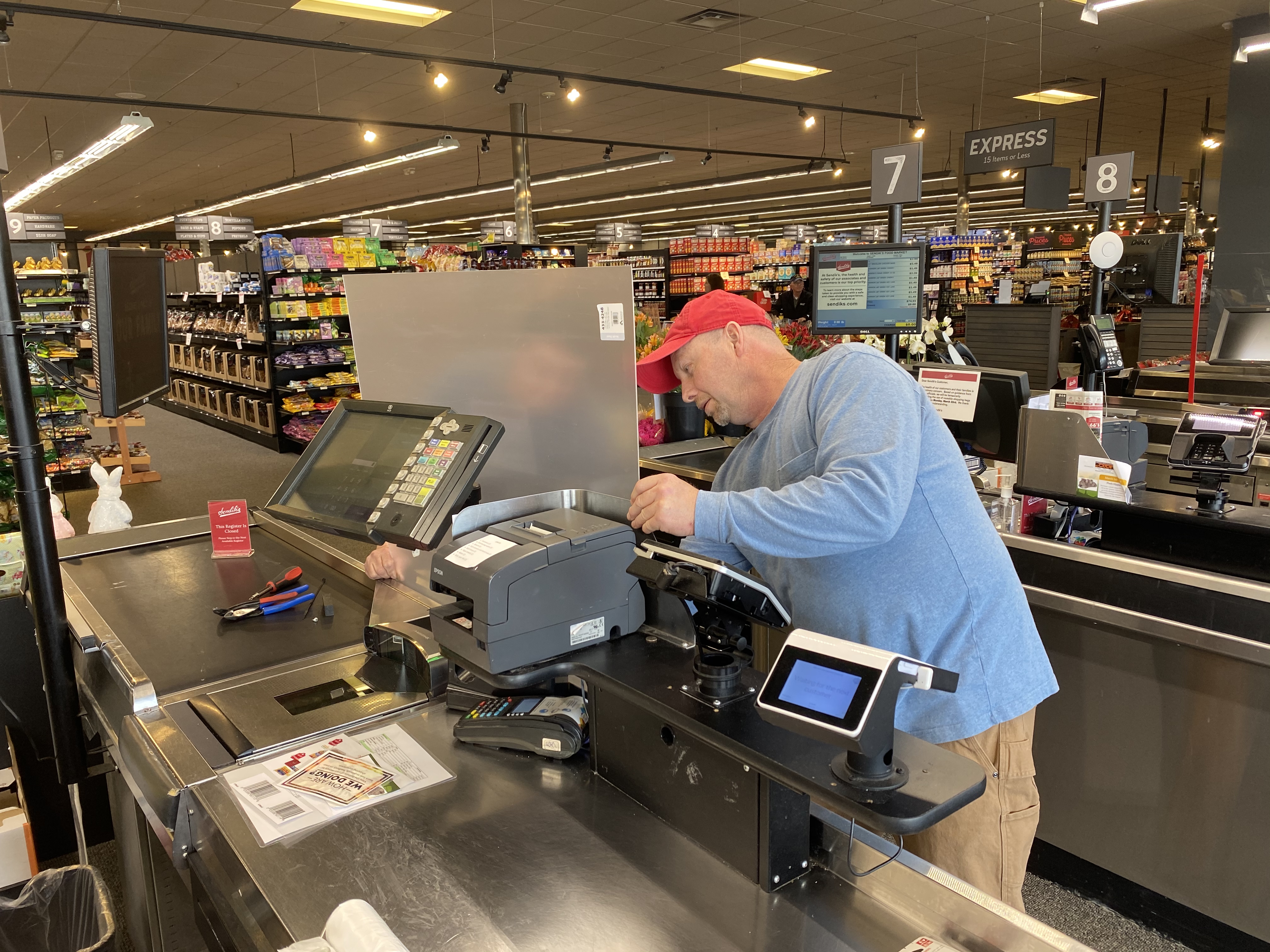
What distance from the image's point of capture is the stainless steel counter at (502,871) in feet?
3.79

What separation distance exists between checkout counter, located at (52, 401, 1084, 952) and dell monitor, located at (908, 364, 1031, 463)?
180cm

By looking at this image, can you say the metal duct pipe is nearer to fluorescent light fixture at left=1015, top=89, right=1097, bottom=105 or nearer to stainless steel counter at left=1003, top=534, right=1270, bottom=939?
fluorescent light fixture at left=1015, top=89, right=1097, bottom=105

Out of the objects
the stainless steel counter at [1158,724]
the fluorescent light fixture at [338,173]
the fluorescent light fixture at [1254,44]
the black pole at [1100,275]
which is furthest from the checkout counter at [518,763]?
the fluorescent light fixture at [1254,44]

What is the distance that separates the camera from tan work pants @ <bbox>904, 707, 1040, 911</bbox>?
1722mm

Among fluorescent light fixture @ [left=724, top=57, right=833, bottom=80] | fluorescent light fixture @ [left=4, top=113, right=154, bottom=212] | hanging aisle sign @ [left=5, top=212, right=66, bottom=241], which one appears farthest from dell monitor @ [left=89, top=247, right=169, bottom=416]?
hanging aisle sign @ [left=5, top=212, right=66, bottom=241]

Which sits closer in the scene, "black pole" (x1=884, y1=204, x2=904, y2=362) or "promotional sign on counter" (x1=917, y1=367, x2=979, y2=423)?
"promotional sign on counter" (x1=917, y1=367, x2=979, y2=423)

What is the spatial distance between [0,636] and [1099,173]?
568cm

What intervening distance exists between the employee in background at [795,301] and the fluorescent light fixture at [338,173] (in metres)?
4.60

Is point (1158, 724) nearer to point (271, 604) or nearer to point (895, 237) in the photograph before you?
point (895, 237)

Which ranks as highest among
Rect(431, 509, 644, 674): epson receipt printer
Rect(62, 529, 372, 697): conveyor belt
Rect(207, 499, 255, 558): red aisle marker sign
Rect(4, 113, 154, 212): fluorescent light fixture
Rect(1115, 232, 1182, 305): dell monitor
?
Rect(4, 113, 154, 212): fluorescent light fixture

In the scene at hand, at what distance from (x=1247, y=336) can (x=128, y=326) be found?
4.82 meters

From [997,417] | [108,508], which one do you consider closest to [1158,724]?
[997,417]

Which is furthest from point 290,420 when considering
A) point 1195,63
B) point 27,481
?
point 1195,63

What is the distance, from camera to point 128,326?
6.56 ft
